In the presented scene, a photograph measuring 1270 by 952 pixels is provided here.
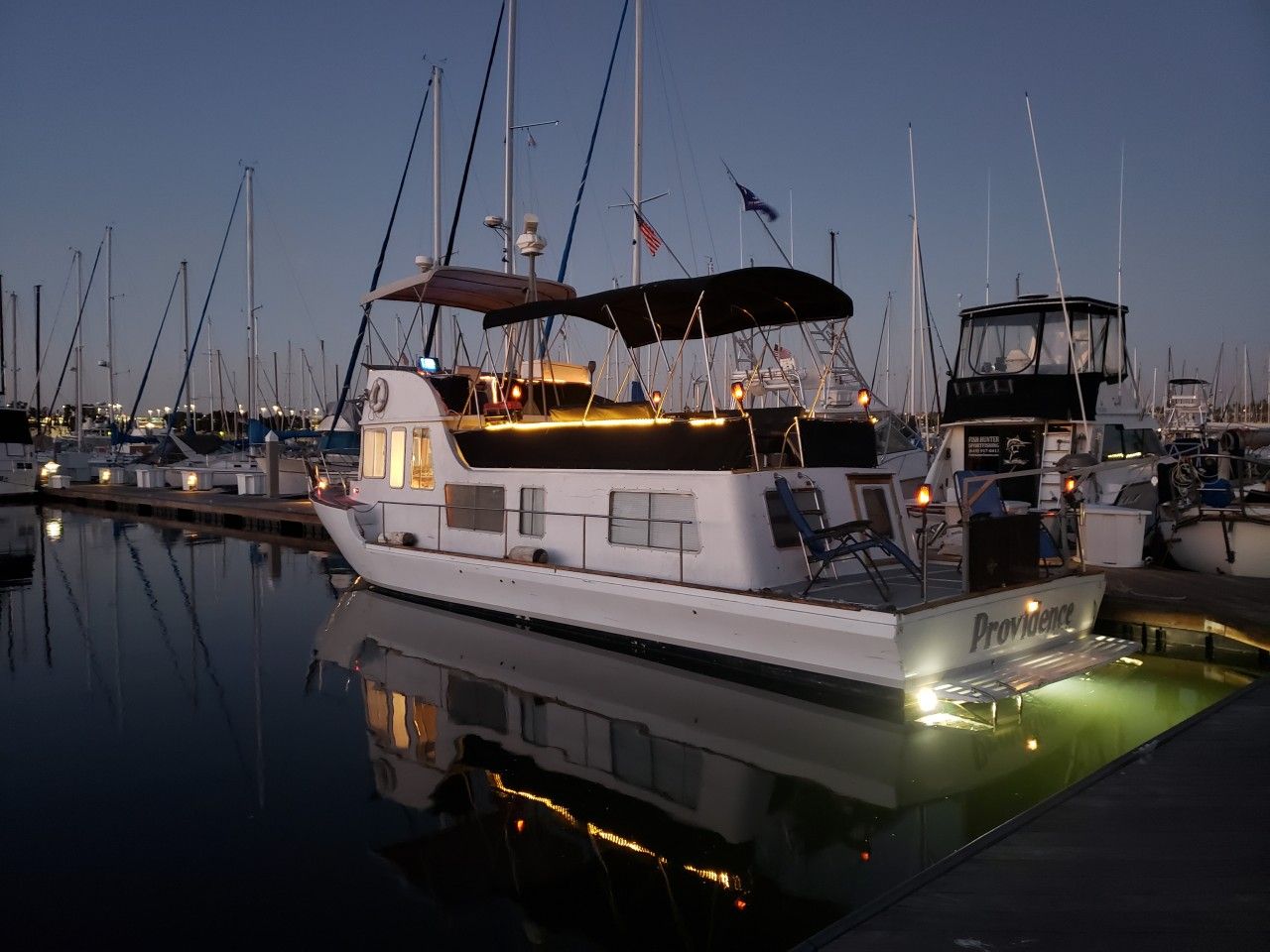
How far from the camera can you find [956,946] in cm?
403

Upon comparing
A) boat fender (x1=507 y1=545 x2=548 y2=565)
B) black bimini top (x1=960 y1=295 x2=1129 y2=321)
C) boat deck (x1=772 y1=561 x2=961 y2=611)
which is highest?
black bimini top (x1=960 y1=295 x2=1129 y2=321)

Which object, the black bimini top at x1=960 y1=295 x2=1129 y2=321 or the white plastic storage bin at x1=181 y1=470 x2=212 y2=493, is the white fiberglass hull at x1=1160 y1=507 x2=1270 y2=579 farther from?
the white plastic storage bin at x1=181 y1=470 x2=212 y2=493

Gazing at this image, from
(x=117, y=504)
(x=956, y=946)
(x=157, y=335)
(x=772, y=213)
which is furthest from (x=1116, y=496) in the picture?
(x=157, y=335)

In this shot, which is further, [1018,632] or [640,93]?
[640,93]

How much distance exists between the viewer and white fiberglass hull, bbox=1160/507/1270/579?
44.7 feet

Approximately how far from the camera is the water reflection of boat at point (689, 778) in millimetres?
6203

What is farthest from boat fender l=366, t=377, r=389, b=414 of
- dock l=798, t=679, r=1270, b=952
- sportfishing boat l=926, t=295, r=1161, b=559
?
dock l=798, t=679, r=1270, b=952

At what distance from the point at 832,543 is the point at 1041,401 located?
9.56m

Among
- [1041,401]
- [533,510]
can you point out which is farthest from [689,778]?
[1041,401]

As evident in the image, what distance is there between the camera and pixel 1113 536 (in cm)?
1433

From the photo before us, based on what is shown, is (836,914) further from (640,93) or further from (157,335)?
(157,335)

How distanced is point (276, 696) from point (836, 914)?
7550 mm

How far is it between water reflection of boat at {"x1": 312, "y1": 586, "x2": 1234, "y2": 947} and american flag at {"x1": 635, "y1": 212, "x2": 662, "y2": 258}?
12.7m

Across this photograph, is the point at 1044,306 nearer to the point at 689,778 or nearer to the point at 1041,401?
the point at 1041,401
